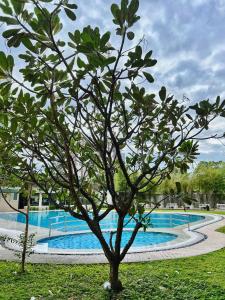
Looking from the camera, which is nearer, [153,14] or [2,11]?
[2,11]

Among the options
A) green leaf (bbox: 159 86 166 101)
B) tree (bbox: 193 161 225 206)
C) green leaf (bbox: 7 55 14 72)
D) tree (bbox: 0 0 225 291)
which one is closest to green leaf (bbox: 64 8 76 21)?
tree (bbox: 0 0 225 291)

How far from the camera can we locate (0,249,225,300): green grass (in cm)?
414

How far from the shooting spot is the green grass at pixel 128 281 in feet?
13.6

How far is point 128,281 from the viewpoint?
4.85 meters

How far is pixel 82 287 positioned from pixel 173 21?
3.94 metres

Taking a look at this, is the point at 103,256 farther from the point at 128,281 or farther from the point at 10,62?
the point at 10,62

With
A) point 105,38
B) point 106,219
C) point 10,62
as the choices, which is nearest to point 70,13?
point 105,38

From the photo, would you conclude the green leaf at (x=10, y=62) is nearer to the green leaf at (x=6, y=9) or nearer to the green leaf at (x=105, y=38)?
the green leaf at (x=6, y=9)

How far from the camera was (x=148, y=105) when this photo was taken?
2.97 metres

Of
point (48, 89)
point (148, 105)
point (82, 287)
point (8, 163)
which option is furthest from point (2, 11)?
point (82, 287)

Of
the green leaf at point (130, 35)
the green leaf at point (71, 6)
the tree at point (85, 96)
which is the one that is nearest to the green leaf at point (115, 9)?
the tree at point (85, 96)

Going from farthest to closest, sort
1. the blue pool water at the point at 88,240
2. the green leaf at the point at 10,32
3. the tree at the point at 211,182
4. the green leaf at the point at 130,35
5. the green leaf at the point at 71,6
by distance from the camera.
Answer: the tree at the point at 211,182 < the blue pool water at the point at 88,240 < the green leaf at the point at 130,35 < the green leaf at the point at 10,32 < the green leaf at the point at 71,6

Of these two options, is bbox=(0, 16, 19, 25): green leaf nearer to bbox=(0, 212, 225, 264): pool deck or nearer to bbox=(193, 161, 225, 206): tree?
bbox=(0, 212, 225, 264): pool deck

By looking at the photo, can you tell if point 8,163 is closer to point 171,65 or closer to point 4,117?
point 4,117
